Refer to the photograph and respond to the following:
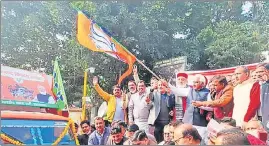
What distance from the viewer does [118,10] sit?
14.7 feet

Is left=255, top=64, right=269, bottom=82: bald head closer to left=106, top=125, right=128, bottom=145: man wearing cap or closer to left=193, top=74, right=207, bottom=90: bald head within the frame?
left=193, top=74, right=207, bottom=90: bald head

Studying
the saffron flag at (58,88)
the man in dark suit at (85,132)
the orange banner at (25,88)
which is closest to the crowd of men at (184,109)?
the man in dark suit at (85,132)

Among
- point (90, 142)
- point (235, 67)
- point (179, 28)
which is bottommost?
point (90, 142)

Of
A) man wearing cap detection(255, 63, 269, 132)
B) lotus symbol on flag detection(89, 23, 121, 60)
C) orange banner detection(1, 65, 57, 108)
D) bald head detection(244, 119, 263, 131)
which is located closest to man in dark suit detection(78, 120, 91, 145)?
orange banner detection(1, 65, 57, 108)

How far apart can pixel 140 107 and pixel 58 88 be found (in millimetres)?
877

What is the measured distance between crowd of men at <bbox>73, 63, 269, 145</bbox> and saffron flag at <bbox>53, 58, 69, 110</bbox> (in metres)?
0.30

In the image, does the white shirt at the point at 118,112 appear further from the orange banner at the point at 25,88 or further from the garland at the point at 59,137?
the orange banner at the point at 25,88

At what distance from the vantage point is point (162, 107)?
4.58 meters

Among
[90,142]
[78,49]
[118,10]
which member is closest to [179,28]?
[118,10]

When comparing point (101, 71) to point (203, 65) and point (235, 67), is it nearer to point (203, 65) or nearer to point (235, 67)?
point (203, 65)

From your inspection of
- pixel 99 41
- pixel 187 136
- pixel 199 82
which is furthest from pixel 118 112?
pixel 187 136

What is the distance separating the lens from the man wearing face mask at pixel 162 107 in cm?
450

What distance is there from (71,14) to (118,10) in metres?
0.48

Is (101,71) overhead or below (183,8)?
below
